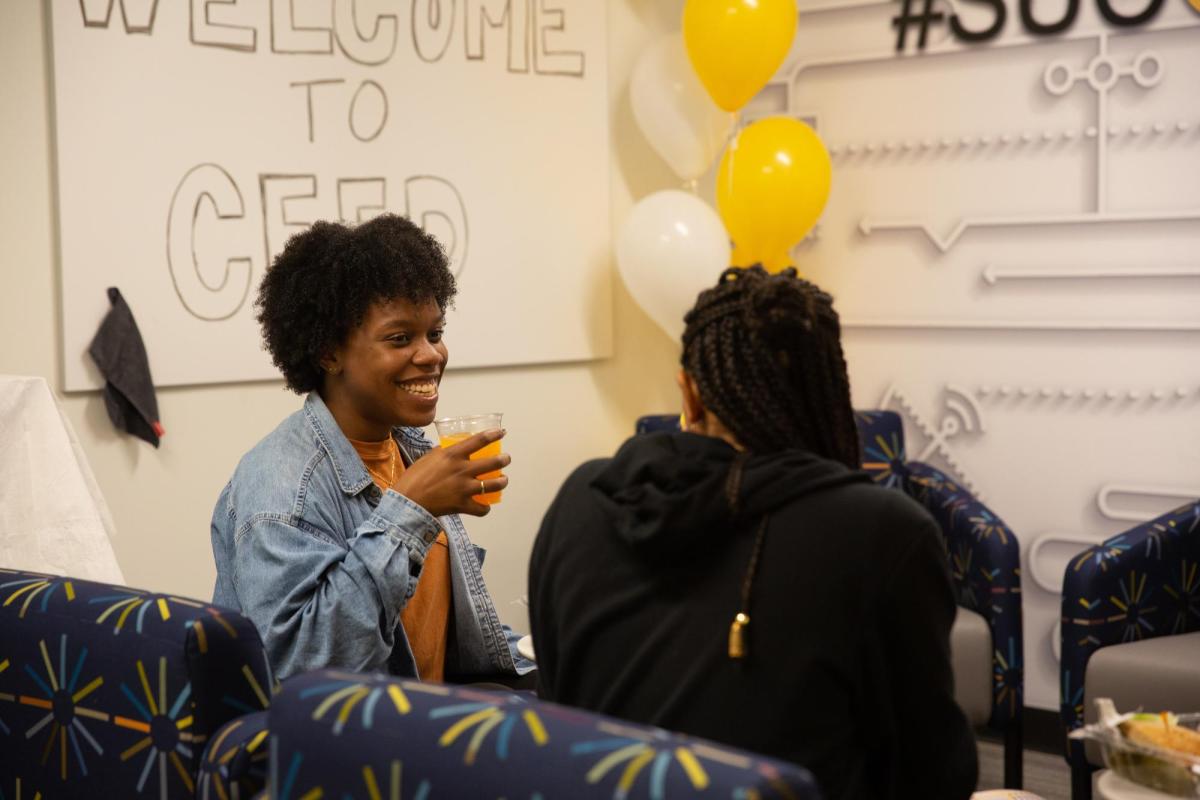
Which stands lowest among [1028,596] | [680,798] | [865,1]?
[1028,596]

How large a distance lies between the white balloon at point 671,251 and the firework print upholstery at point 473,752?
2930mm

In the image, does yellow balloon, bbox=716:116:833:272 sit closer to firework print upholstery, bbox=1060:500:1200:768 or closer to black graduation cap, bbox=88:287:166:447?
firework print upholstery, bbox=1060:500:1200:768

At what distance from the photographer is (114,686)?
4.16 ft

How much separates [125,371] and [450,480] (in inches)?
61.9

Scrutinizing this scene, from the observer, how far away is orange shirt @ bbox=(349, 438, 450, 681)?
6.47ft

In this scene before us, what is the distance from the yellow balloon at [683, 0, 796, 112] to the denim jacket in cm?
203

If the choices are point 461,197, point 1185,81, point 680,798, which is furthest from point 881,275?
point 680,798

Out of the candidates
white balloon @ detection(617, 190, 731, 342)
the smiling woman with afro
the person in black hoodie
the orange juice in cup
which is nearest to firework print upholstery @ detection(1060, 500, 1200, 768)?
white balloon @ detection(617, 190, 731, 342)

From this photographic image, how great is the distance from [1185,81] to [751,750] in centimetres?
298

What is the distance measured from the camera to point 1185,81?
3.57 m

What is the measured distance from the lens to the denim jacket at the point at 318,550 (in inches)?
67.4

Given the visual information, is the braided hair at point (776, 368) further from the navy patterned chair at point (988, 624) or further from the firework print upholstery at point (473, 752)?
the navy patterned chair at point (988, 624)

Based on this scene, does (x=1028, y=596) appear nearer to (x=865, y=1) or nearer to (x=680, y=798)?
(x=865, y=1)

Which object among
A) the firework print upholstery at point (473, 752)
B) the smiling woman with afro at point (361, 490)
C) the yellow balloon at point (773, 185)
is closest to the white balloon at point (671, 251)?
the yellow balloon at point (773, 185)
